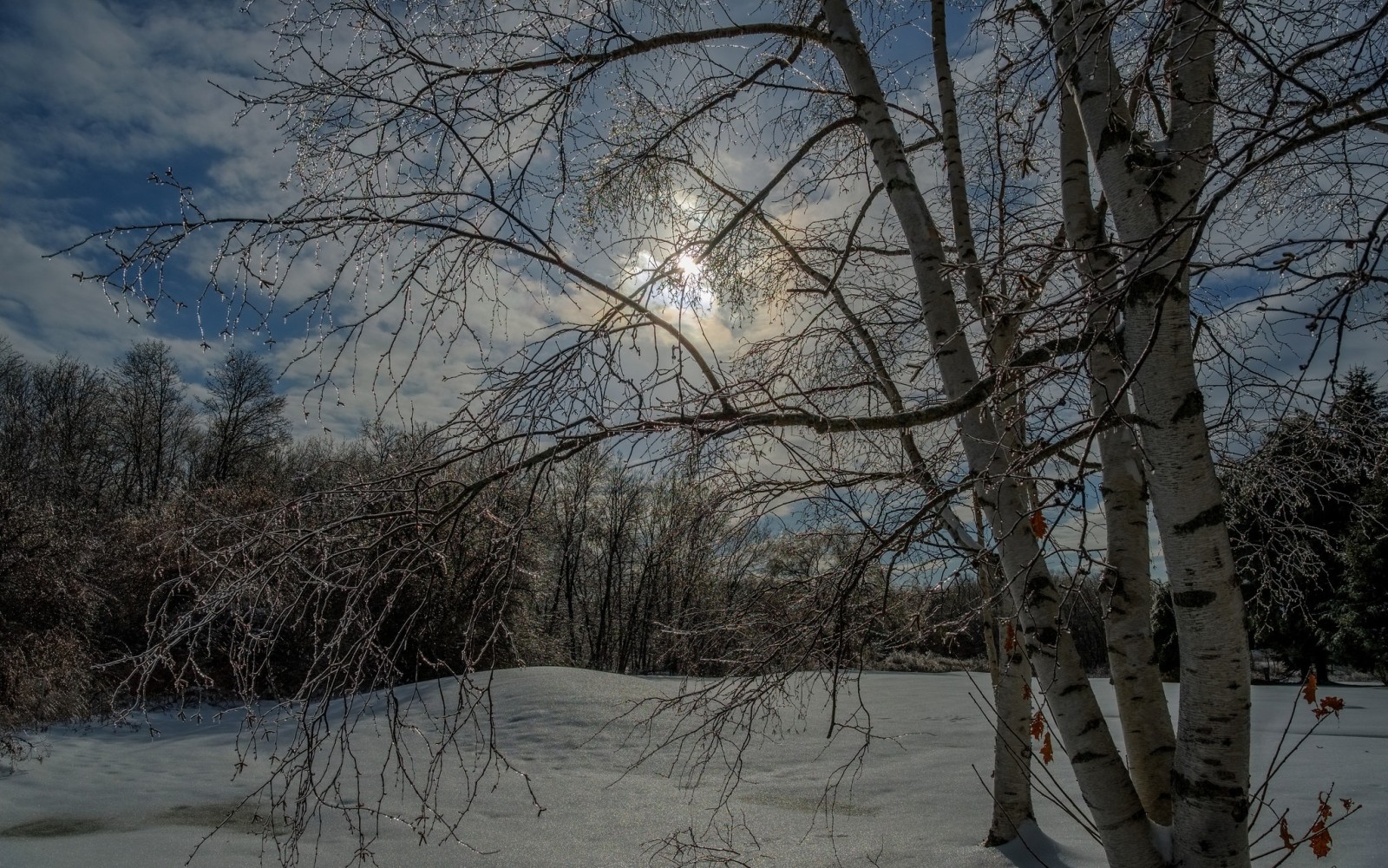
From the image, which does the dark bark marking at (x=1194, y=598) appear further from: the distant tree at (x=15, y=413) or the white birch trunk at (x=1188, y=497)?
the distant tree at (x=15, y=413)

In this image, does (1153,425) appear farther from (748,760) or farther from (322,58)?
(748,760)

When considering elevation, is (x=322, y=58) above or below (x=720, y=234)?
above

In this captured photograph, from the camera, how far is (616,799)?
6.88 meters

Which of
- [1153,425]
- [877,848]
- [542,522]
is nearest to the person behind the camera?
[1153,425]

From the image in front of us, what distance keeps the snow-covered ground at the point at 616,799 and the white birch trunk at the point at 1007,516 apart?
105 centimetres

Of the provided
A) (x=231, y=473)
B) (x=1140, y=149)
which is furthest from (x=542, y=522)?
(x=231, y=473)

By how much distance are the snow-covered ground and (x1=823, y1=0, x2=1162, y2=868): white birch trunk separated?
3.46 ft

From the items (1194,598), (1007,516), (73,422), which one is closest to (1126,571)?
(1007,516)

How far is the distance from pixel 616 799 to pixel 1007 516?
5343mm

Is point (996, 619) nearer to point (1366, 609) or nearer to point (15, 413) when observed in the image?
point (1366, 609)

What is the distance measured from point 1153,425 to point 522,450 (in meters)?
1.79

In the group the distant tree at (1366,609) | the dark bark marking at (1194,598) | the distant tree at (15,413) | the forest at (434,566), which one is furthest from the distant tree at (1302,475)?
the distant tree at (15,413)

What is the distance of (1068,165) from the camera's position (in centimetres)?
305

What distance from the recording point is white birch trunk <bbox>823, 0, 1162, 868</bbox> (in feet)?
7.50
